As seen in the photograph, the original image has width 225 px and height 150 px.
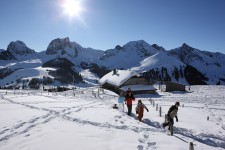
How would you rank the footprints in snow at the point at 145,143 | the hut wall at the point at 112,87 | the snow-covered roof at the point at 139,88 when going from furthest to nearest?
the hut wall at the point at 112,87, the snow-covered roof at the point at 139,88, the footprints in snow at the point at 145,143

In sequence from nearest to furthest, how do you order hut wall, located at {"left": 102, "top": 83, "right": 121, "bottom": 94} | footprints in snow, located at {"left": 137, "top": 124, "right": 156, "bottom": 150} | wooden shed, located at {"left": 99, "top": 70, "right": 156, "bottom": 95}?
footprints in snow, located at {"left": 137, "top": 124, "right": 156, "bottom": 150}, wooden shed, located at {"left": 99, "top": 70, "right": 156, "bottom": 95}, hut wall, located at {"left": 102, "top": 83, "right": 121, "bottom": 94}

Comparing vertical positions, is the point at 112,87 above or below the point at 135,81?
below

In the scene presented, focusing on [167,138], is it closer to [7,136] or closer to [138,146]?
[138,146]

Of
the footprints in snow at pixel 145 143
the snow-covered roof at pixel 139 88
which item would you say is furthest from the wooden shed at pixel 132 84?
the footprints in snow at pixel 145 143

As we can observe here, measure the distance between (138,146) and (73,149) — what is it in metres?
2.88

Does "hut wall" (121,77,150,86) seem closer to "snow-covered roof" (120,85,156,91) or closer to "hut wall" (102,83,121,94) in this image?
"snow-covered roof" (120,85,156,91)

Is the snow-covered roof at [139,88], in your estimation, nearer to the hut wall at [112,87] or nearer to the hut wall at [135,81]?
the hut wall at [135,81]

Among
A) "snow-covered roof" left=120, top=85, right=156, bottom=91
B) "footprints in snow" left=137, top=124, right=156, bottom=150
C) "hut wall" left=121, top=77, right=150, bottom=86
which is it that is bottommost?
"footprints in snow" left=137, top=124, right=156, bottom=150

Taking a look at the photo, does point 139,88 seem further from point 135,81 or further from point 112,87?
point 112,87

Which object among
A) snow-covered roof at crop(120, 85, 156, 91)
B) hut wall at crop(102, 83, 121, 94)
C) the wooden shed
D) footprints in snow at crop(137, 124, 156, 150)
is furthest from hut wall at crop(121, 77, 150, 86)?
footprints in snow at crop(137, 124, 156, 150)

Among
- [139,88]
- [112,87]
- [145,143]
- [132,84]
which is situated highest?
[132,84]

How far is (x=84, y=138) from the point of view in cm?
1301

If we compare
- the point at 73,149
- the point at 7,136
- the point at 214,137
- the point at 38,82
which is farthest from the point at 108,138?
the point at 38,82

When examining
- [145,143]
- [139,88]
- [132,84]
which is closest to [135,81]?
[132,84]
